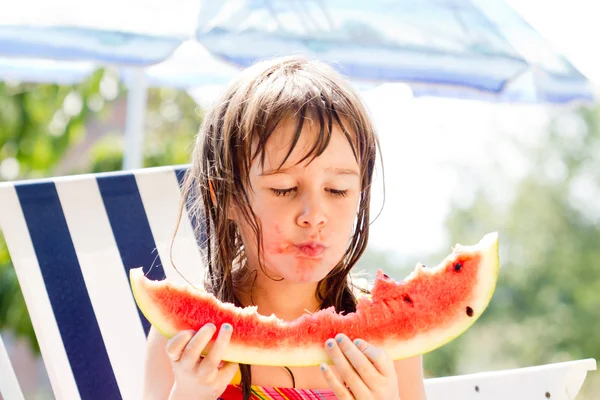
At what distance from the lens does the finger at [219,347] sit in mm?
1816

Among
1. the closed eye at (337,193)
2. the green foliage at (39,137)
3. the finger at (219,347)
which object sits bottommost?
the finger at (219,347)

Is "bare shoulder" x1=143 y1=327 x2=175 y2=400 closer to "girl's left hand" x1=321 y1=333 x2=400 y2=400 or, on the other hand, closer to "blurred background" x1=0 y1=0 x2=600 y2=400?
"girl's left hand" x1=321 y1=333 x2=400 y2=400

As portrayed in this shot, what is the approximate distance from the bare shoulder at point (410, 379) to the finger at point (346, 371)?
2.00ft

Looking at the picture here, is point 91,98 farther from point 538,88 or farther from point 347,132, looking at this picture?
point 347,132

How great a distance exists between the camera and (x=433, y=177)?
91.6ft

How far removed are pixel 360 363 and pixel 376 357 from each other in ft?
0.17

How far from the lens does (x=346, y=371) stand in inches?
73.0

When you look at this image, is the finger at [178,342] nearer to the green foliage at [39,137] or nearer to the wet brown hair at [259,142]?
the wet brown hair at [259,142]

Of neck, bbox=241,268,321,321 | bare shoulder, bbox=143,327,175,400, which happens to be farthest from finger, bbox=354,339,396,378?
bare shoulder, bbox=143,327,175,400

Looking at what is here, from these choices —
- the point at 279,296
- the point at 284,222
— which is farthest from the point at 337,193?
the point at 279,296

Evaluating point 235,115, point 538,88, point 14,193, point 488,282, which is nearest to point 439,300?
point 488,282

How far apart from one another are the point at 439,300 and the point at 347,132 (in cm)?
52

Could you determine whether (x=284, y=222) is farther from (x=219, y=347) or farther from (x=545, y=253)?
(x=545, y=253)

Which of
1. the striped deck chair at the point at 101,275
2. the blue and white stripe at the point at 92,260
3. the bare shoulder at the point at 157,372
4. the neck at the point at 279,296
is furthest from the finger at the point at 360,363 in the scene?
the blue and white stripe at the point at 92,260
